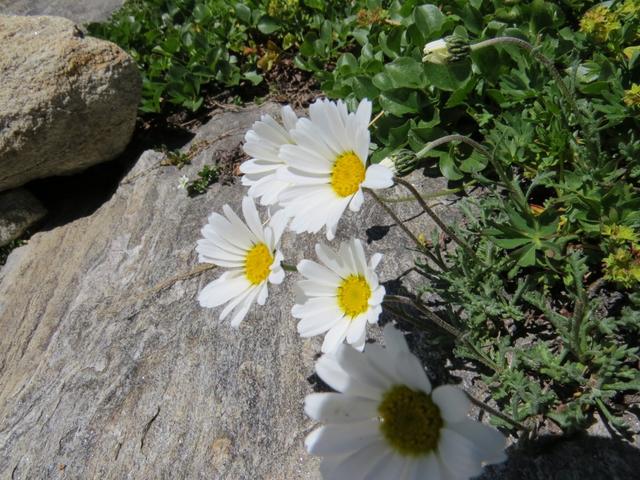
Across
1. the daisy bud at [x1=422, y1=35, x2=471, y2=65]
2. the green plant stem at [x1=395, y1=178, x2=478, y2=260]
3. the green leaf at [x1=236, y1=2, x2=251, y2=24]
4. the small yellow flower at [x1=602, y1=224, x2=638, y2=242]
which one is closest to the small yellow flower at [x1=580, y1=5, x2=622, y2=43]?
the daisy bud at [x1=422, y1=35, x2=471, y2=65]

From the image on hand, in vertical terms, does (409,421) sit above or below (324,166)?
below

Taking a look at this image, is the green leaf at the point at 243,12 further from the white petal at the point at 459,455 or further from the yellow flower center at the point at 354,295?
the white petal at the point at 459,455

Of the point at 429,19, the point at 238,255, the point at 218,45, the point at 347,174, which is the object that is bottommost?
the point at 218,45

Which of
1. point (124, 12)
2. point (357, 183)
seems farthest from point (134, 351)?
point (124, 12)

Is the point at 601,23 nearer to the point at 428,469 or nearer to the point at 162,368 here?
the point at 428,469

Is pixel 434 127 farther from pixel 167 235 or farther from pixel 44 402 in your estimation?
pixel 44 402

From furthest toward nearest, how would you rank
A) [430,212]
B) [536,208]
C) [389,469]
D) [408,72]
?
[408,72] → [536,208] → [430,212] → [389,469]

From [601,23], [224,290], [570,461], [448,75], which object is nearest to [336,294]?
[224,290]

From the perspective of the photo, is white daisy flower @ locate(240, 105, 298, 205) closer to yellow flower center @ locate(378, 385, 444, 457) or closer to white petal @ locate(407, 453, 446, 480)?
yellow flower center @ locate(378, 385, 444, 457)
